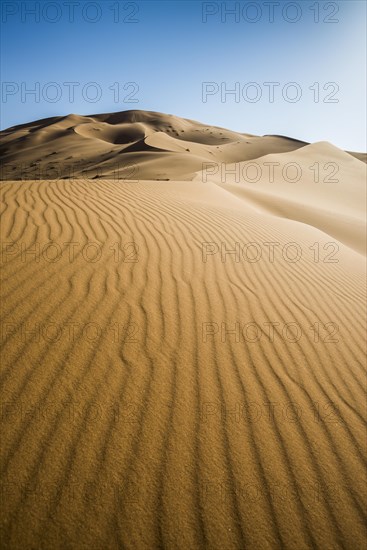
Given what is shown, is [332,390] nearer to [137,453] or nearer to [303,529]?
[303,529]

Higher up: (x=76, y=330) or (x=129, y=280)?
(x=129, y=280)

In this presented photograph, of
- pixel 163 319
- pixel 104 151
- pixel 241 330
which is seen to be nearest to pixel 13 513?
pixel 163 319

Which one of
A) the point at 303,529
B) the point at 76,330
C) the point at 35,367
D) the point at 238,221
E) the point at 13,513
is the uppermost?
the point at 238,221

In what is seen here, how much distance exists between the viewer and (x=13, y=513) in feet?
4.83

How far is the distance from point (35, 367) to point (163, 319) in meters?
1.11

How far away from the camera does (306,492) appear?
5.88ft

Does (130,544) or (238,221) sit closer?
(130,544)

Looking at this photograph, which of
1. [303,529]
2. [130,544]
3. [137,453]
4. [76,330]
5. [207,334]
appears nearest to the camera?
[130,544]

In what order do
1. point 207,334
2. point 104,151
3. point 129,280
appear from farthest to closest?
point 104,151 → point 129,280 → point 207,334

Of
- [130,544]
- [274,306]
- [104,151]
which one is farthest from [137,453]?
[104,151]

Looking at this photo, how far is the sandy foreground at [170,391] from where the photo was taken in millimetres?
1576

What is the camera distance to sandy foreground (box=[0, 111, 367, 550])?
5.17 feet

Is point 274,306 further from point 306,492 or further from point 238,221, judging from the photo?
point 238,221

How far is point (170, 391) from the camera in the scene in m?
2.20
